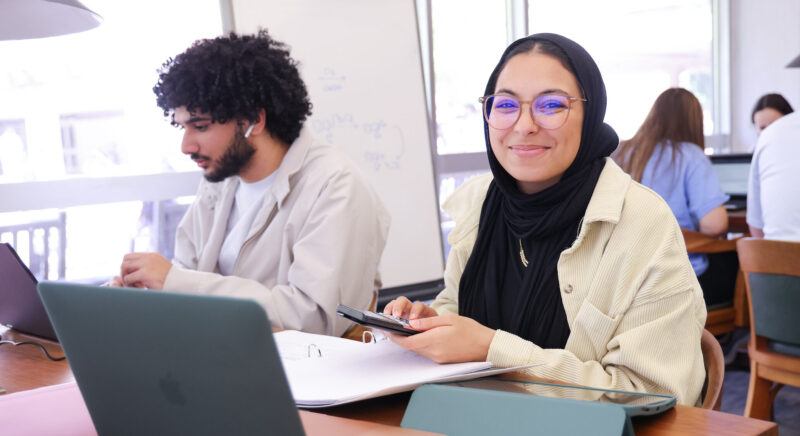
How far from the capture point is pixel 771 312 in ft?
7.00

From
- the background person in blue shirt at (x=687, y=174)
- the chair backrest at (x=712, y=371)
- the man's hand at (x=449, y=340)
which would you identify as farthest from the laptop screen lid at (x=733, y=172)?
the man's hand at (x=449, y=340)

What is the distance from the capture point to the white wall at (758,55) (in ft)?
18.5

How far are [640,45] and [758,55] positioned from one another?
3.51 ft

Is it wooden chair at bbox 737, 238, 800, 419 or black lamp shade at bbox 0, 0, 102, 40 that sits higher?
black lamp shade at bbox 0, 0, 102, 40

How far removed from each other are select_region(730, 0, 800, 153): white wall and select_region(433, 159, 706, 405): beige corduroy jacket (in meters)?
5.21

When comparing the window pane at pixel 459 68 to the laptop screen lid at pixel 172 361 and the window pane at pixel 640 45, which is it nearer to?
the window pane at pixel 640 45

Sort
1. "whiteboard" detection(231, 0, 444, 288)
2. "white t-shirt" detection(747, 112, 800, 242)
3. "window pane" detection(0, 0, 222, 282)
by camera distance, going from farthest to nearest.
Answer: "whiteboard" detection(231, 0, 444, 288) → "window pane" detection(0, 0, 222, 282) → "white t-shirt" detection(747, 112, 800, 242)

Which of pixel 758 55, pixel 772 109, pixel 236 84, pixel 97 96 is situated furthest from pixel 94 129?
pixel 758 55

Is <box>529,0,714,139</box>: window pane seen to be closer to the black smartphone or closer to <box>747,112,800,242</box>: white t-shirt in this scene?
<box>747,112,800,242</box>: white t-shirt

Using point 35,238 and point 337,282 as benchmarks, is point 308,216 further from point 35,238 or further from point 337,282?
point 35,238

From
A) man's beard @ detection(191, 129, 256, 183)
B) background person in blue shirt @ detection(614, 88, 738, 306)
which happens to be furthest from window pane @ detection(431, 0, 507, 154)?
man's beard @ detection(191, 129, 256, 183)

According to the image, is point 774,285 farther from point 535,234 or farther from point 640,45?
point 640,45

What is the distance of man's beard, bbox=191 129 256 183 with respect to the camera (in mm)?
2012

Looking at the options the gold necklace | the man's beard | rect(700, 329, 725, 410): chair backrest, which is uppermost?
the man's beard
